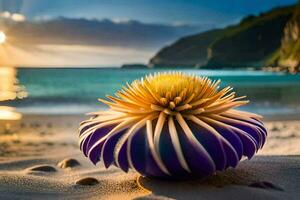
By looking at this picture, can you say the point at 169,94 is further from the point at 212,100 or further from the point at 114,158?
the point at 114,158

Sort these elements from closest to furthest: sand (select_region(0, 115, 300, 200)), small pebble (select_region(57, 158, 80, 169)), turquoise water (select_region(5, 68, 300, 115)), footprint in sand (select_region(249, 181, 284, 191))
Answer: sand (select_region(0, 115, 300, 200)) < footprint in sand (select_region(249, 181, 284, 191)) < small pebble (select_region(57, 158, 80, 169)) < turquoise water (select_region(5, 68, 300, 115))

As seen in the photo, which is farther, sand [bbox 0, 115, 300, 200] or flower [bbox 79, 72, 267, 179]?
sand [bbox 0, 115, 300, 200]

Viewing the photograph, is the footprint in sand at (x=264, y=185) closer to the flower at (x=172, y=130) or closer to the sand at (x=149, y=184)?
the sand at (x=149, y=184)

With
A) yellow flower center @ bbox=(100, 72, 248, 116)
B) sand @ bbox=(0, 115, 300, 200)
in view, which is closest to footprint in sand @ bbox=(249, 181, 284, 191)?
sand @ bbox=(0, 115, 300, 200)

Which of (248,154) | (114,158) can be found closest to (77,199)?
(114,158)

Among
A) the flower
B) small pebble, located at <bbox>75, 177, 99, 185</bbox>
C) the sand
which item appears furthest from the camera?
small pebble, located at <bbox>75, 177, 99, 185</bbox>

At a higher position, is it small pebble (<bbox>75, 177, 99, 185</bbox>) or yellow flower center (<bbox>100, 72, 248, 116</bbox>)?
yellow flower center (<bbox>100, 72, 248, 116</bbox>)

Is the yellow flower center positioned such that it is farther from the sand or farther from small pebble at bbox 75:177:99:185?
small pebble at bbox 75:177:99:185

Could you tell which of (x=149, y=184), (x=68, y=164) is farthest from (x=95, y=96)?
(x=149, y=184)

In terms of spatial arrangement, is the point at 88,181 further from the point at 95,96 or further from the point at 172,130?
the point at 95,96
